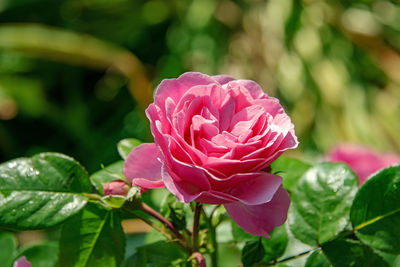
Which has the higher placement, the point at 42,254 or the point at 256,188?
the point at 256,188

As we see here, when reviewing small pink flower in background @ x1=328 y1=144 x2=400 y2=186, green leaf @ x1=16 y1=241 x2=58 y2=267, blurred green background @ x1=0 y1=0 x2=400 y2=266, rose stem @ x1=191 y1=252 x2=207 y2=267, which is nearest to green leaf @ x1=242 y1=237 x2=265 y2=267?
rose stem @ x1=191 y1=252 x2=207 y2=267

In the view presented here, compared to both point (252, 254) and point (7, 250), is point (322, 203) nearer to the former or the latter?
point (252, 254)

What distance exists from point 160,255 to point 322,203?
5.3 inches

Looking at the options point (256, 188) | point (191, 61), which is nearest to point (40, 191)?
point (256, 188)

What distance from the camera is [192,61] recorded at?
1.78 meters

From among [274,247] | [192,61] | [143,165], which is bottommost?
[192,61]

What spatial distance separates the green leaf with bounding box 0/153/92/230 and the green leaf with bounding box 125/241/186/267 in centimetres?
6

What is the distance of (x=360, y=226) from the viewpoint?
350mm

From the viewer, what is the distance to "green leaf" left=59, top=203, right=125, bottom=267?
1.11 ft

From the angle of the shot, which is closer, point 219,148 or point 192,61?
point 219,148

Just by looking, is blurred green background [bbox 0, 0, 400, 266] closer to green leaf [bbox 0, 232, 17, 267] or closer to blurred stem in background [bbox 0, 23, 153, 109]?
blurred stem in background [bbox 0, 23, 153, 109]

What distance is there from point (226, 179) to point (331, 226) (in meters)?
0.13

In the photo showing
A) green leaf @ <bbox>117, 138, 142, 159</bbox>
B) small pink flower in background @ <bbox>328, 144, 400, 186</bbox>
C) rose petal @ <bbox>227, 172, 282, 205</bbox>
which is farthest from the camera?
small pink flower in background @ <bbox>328, 144, 400, 186</bbox>

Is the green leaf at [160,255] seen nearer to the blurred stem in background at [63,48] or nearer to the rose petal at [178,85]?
the rose petal at [178,85]
